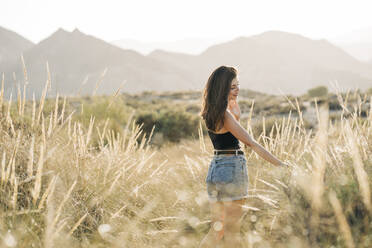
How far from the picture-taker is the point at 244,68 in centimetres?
14775

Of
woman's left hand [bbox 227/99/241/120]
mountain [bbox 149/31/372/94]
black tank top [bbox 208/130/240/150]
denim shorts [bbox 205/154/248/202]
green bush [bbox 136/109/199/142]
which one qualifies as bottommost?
green bush [bbox 136/109/199/142]

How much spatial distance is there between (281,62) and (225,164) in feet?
508

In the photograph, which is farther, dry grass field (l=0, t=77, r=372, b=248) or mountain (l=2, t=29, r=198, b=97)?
mountain (l=2, t=29, r=198, b=97)

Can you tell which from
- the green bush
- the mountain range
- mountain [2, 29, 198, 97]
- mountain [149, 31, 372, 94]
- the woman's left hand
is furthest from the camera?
mountain [149, 31, 372, 94]

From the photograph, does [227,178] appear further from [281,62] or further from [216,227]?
[281,62]

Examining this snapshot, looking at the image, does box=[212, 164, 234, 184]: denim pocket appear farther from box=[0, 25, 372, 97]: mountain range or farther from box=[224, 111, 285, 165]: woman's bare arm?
box=[0, 25, 372, 97]: mountain range

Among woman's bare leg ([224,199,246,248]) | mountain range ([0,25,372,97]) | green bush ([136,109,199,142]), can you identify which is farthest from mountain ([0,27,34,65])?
woman's bare leg ([224,199,246,248])

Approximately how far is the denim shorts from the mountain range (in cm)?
9229

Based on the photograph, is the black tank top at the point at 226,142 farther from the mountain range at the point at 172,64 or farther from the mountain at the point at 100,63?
the mountain at the point at 100,63

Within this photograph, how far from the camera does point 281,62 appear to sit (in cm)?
15038

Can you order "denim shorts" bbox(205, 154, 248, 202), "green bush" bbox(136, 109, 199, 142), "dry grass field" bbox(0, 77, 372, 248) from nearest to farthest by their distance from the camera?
1. "dry grass field" bbox(0, 77, 372, 248)
2. "denim shorts" bbox(205, 154, 248, 202)
3. "green bush" bbox(136, 109, 199, 142)

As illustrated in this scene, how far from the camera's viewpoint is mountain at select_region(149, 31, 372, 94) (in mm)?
128625

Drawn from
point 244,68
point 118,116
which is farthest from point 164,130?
point 244,68

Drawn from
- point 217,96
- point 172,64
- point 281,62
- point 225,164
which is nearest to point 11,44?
point 172,64
